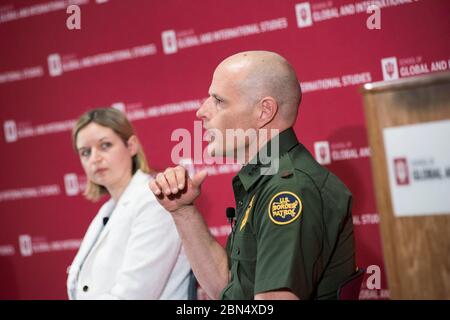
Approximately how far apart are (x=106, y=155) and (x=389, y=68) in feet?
4.60

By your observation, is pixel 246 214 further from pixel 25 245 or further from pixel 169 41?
pixel 25 245

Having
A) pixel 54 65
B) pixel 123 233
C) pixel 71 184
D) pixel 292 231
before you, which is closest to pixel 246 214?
pixel 292 231

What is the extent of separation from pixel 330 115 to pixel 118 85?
129 centimetres

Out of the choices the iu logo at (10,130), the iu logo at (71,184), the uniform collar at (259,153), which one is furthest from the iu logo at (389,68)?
the iu logo at (10,130)

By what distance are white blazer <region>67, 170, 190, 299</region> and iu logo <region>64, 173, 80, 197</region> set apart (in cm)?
77

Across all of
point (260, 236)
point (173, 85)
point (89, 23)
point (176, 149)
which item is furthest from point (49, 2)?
point (260, 236)

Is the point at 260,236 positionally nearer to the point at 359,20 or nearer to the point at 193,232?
the point at 193,232

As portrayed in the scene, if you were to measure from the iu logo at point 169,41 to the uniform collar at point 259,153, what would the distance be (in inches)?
61.2

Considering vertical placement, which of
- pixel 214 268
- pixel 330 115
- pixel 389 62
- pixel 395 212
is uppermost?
pixel 389 62

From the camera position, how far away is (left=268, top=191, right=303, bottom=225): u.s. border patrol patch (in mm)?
1577

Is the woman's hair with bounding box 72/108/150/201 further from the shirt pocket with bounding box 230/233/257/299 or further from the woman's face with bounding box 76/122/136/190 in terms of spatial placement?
the shirt pocket with bounding box 230/233/257/299

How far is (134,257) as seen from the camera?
101 inches

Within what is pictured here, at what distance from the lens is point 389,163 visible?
1.79m

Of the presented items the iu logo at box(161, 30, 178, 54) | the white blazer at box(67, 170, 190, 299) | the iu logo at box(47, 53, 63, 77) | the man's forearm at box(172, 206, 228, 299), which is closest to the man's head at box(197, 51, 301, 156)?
the man's forearm at box(172, 206, 228, 299)
